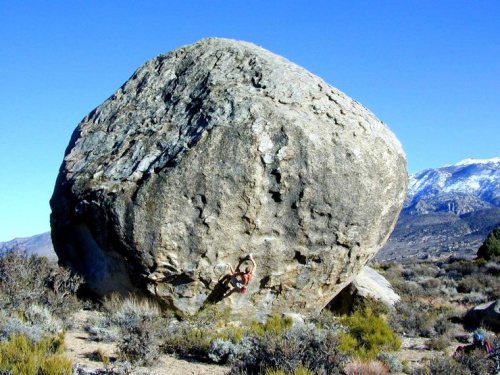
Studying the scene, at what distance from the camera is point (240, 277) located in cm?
915

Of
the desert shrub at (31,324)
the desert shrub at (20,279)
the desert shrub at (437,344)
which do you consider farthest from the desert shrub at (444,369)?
the desert shrub at (20,279)

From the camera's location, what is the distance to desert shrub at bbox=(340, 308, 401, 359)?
791 cm

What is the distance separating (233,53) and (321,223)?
12.9 ft

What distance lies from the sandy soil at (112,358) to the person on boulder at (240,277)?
193 centimetres

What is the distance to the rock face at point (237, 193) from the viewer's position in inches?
348

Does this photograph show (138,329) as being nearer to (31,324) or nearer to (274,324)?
(31,324)

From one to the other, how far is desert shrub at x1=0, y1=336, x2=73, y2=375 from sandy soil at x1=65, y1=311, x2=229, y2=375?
13.6 inches

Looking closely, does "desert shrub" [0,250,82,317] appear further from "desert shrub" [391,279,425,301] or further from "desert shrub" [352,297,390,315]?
"desert shrub" [391,279,425,301]

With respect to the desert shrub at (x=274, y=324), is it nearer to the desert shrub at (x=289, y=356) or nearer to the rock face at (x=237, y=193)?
the rock face at (x=237, y=193)

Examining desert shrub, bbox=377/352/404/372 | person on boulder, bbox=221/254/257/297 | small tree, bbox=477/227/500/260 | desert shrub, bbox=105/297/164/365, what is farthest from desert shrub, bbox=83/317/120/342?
small tree, bbox=477/227/500/260

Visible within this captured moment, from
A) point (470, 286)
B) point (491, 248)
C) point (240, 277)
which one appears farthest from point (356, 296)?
point (491, 248)

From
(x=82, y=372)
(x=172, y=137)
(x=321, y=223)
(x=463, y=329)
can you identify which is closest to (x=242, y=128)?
(x=172, y=137)

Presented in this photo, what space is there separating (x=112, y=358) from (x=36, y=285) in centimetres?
272

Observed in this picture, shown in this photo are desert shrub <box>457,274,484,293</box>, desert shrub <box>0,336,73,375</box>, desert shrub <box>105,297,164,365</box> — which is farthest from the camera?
desert shrub <box>457,274,484,293</box>
